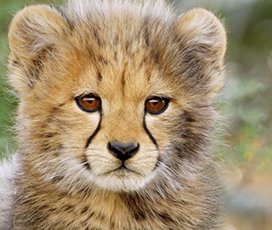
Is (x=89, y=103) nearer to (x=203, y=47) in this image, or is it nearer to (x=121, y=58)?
(x=121, y=58)

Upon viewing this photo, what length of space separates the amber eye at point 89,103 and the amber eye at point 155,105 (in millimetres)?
152

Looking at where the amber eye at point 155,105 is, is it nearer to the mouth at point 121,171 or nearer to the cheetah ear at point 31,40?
Answer: the mouth at point 121,171

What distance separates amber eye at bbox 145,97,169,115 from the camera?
3855mm

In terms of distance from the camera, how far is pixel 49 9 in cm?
405

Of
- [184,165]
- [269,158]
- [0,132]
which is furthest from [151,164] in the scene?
[269,158]

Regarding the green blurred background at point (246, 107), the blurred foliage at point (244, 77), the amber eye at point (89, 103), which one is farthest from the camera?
the green blurred background at point (246, 107)

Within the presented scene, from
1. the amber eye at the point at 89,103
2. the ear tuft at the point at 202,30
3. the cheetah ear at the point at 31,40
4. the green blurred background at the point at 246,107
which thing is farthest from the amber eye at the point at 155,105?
the green blurred background at the point at 246,107

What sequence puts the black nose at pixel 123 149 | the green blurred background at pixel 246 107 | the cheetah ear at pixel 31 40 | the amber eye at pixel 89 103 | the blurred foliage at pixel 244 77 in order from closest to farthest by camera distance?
the black nose at pixel 123 149, the amber eye at pixel 89 103, the cheetah ear at pixel 31 40, the blurred foliage at pixel 244 77, the green blurred background at pixel 246 107

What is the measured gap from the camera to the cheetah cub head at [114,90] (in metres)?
3.80

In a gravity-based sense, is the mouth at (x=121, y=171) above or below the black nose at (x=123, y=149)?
below

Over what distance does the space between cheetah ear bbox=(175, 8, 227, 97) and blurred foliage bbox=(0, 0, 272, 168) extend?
0.64 feet

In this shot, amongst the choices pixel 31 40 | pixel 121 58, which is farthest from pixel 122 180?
pixel 31 40

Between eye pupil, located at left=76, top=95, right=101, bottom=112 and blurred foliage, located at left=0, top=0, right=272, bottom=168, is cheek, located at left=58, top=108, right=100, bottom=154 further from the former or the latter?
blurred foliage, located at left=0, top=0, right=272, bottom=168

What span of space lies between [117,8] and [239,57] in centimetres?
335
